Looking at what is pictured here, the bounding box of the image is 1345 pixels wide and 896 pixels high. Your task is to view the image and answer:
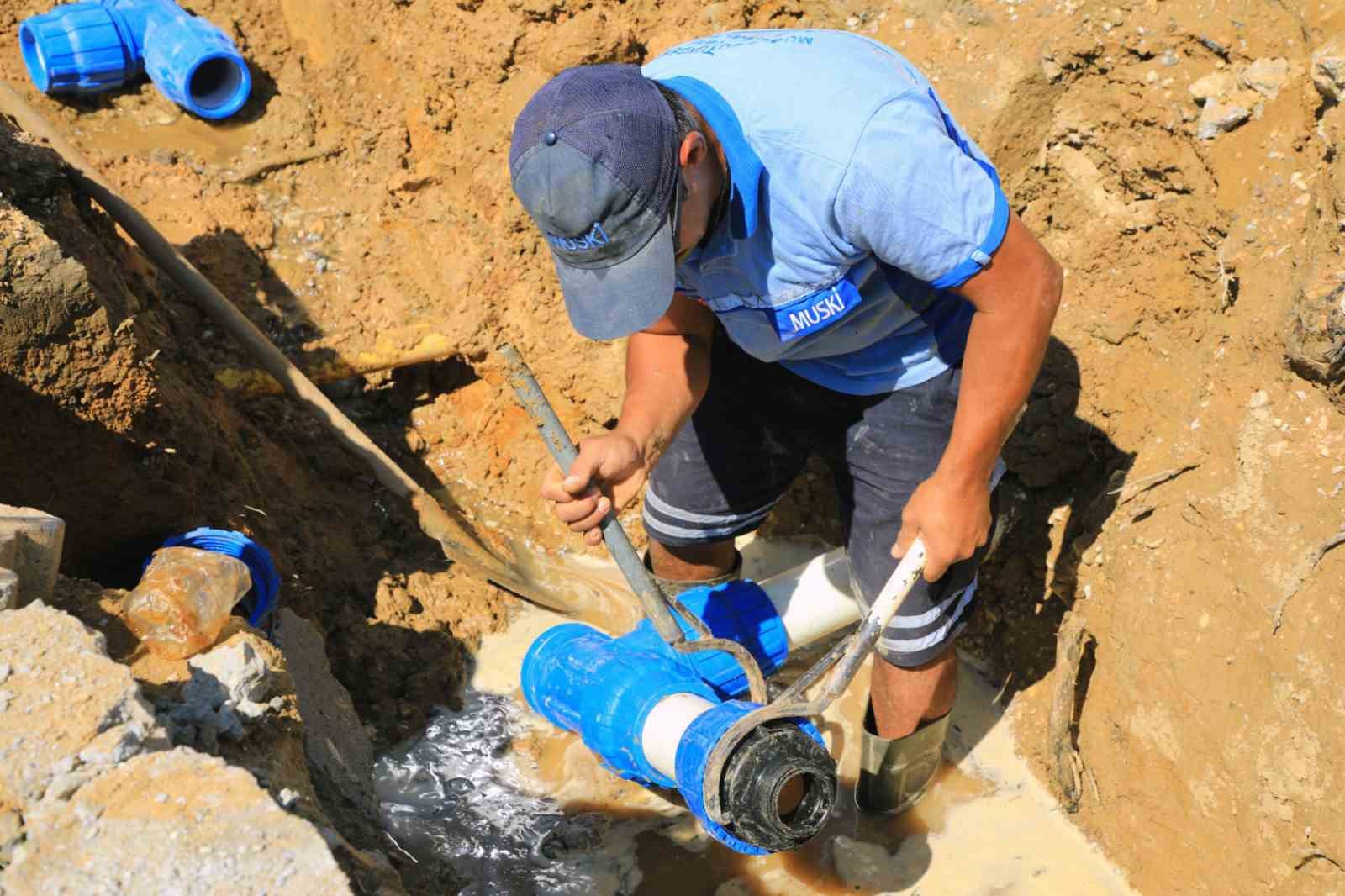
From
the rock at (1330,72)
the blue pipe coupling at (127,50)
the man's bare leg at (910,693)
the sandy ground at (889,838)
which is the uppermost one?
the blue pipe coupling at (127,50)

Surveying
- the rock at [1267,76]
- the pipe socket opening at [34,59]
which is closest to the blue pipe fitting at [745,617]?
the rock at [1267,76]

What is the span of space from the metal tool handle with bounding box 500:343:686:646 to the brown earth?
42.3 inches

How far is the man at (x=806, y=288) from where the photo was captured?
5.37ft

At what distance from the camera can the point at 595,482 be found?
6.57 feet

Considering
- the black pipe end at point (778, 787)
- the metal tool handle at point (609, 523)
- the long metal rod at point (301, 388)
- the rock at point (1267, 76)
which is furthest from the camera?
the long metal rod at point (301, 388)

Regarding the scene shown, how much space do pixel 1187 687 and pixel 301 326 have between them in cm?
292

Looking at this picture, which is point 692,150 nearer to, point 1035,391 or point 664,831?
point 1035,391

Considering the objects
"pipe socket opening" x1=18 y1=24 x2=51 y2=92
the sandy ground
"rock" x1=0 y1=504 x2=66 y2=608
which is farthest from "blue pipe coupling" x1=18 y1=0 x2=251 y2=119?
"rock" x1=0 y1=504 x2=66 y2=608

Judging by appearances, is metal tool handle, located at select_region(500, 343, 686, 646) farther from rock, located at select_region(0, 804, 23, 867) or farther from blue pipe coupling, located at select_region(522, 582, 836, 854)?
rock, located at select_region(0, 804, 23, 867)

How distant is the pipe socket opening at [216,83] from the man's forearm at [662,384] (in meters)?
2.88

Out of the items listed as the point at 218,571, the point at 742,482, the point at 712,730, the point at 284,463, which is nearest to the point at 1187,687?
the point at 742,482

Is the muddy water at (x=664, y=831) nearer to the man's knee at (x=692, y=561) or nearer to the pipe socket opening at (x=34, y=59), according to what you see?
the man's knee at (x=692, y=561)

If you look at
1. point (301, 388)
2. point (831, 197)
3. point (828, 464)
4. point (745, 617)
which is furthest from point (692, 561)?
point (301, 388)

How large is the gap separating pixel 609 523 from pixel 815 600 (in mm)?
816
